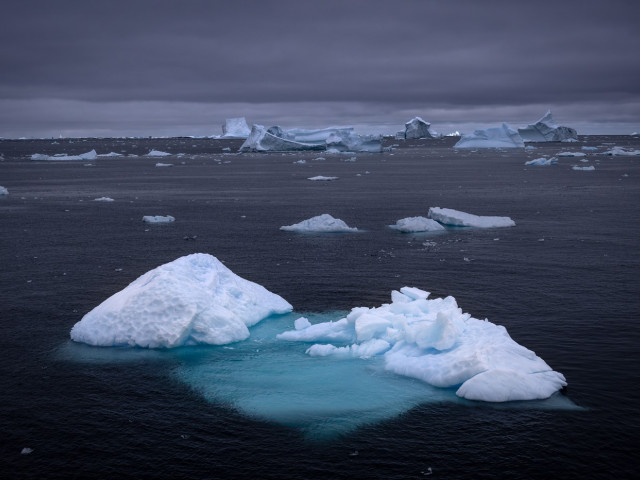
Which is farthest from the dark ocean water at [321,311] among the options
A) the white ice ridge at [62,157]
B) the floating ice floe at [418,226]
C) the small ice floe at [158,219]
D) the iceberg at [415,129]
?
the iceberg at [415,129]

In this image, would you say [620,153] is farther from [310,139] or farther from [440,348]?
[440,348]

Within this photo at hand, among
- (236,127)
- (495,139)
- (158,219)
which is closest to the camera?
(158,219)

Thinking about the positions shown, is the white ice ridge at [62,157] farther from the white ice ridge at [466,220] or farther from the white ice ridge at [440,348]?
the white ice ridge at [440,348]

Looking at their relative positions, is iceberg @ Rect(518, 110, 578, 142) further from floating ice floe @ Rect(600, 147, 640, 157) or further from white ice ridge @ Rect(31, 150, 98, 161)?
white ice ridge @ Rect(31, 150, 98, 161)

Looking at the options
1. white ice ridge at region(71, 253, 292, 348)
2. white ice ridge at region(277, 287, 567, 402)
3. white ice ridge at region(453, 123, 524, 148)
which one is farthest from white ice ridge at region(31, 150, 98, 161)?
white ice ridge at region(277, 287, 567, 402)

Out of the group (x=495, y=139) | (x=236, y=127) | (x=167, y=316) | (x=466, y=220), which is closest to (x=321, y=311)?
(x=167, y=316)
